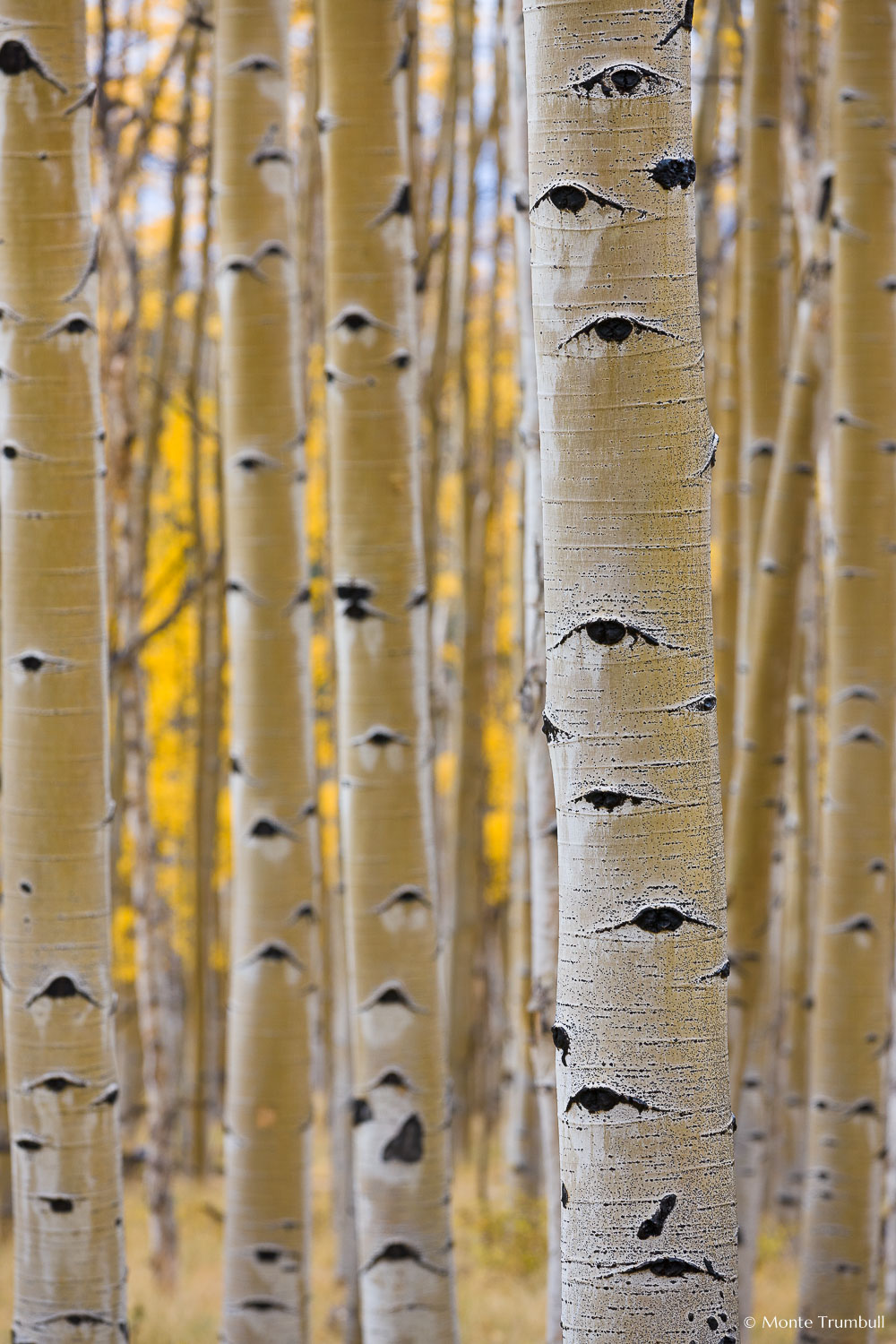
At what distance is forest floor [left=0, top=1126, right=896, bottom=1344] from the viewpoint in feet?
13.2

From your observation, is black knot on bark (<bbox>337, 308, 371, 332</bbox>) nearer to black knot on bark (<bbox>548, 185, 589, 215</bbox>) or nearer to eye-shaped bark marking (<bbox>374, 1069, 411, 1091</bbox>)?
black knot on bark (<bbox>548, 185, 589, 215</bbox>)

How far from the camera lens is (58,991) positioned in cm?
174

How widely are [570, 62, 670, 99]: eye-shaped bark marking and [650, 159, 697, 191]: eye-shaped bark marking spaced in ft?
0.19

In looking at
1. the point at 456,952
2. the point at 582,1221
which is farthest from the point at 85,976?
the point at 456,952

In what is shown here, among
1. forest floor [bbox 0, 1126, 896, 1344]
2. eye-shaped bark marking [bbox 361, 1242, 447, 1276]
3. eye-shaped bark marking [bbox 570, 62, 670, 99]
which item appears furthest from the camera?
forest floor [bbox 0, 1126, 896, 1344]

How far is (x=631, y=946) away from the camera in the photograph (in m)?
0.97

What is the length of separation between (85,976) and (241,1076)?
1.88ft

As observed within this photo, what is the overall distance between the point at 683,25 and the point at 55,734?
1.27 metres

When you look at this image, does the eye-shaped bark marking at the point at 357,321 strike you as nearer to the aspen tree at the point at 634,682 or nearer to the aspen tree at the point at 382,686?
the aspen tree at the point at 382,686

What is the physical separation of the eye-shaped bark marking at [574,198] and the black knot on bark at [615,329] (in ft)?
0.29

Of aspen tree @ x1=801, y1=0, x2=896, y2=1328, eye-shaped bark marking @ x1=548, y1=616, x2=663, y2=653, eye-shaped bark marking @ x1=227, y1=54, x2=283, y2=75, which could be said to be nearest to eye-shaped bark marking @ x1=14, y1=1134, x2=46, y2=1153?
eye-shaped bark marking @ x1=548, y1=616, x2=663, y2=653

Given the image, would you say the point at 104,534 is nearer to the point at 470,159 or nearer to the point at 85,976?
the point at 85,976

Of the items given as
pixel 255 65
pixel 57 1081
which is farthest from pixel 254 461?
pixel 57 1081

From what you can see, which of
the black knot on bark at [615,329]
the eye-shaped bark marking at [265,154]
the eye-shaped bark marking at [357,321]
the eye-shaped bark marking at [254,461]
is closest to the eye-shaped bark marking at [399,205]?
the eye-shaped bark marking at [357,321]
